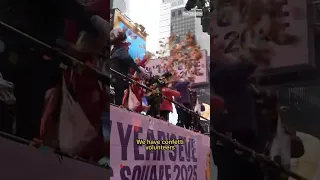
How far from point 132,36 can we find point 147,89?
0.47m

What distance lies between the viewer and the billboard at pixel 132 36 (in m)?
3.00

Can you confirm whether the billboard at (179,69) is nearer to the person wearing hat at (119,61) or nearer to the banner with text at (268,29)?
the person wearing hat at (119,61)

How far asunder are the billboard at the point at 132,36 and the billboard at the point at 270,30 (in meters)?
1.81

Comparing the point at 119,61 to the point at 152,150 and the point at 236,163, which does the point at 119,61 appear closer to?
the point at 152,150

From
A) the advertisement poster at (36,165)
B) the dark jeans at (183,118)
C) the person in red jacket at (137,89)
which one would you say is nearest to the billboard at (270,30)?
the advertisement poster at (36,165)

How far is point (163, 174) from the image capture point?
2.94 m

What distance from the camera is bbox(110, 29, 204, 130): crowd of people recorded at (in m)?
2.83

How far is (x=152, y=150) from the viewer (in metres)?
2.78

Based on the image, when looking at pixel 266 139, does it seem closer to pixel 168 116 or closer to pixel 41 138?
pixel 41 138

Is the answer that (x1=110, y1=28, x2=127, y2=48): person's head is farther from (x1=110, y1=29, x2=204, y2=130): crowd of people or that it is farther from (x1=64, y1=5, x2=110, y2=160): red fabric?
(x1=64, y1=5, x2=110, y2=160): red fabric

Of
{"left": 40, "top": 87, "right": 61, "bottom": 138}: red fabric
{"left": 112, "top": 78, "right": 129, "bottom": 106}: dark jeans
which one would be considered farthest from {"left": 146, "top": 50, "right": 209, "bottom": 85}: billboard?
{"left": 40, "top": 87, "right": 61, "bottom": 138}: red fabric

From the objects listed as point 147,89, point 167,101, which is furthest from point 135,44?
point 167,101

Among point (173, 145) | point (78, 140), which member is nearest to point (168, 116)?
point (173, 145)

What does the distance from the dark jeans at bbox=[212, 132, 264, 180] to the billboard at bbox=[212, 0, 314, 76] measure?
221 mm
